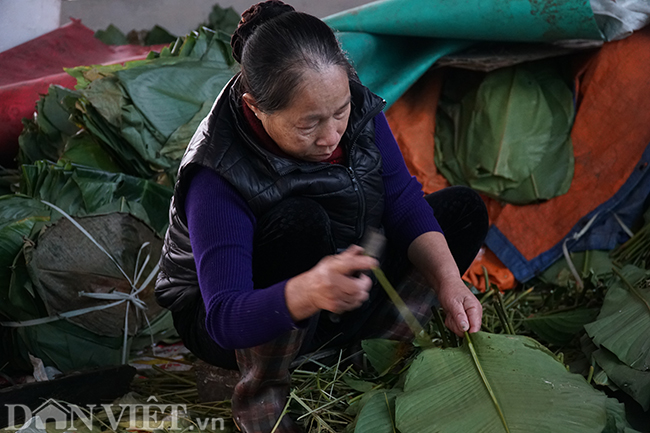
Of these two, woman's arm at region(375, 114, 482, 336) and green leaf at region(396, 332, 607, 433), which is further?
woman's arm at region(375, 114, 482, 336)

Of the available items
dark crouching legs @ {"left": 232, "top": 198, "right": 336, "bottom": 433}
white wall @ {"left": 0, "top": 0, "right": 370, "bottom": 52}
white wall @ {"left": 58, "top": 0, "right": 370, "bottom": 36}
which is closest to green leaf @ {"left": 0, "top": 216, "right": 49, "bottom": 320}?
dark crouching legs @ {"left": 232, "top": 198, "right": 336, "bottom": 433}

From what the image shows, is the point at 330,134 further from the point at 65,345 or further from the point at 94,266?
the point at 65,345

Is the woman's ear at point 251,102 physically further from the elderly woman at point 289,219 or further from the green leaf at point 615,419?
the green leaf at point 615,419

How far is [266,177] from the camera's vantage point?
129 centimetres

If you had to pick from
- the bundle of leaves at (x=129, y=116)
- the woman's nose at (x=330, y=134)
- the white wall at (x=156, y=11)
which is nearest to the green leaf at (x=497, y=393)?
the woman's nose at (x=330, y=134)

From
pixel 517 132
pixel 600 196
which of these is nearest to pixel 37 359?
pixel 517 132

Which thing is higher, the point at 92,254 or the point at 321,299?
the point at 321,299

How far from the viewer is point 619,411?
1256 mm

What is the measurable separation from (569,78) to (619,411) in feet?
4.37

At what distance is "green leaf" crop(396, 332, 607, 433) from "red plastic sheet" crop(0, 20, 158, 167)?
6.16 ft

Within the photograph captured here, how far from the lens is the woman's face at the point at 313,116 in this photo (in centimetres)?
114

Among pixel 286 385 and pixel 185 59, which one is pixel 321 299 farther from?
pixel 185 59

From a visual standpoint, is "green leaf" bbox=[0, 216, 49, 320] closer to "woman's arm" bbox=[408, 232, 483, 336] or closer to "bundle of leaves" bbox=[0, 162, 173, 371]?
"bundle of leaves" bbox=[0, 162, 173, 371]

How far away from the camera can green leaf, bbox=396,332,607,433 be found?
114 centimetres
